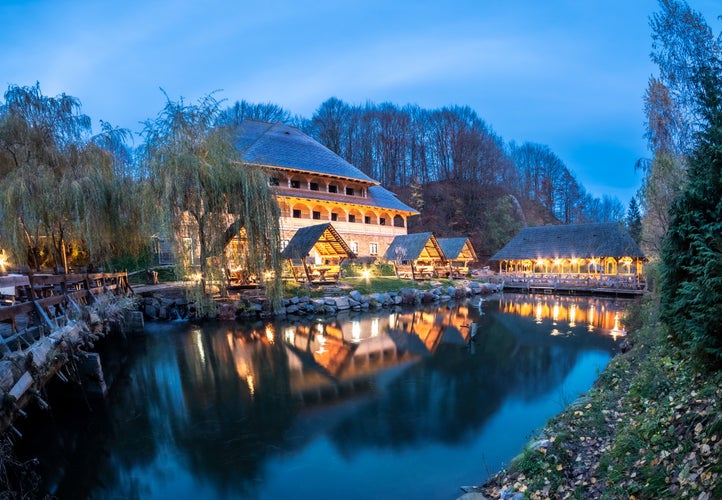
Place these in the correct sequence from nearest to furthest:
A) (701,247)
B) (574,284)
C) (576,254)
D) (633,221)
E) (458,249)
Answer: (701,247) → (574,284) → (576,254) → (458,249) → (633,221)

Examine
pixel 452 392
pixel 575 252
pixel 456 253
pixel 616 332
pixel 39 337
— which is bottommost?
pixel 616 332

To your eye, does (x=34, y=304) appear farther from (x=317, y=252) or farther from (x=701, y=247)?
(x=317, y=252)

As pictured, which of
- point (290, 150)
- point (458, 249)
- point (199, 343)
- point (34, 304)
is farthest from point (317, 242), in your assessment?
point (34, 304)

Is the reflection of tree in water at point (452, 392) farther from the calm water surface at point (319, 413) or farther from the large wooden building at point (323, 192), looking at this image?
the large wooden building at point (323, 192)

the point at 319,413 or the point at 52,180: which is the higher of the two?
the point at 52,180

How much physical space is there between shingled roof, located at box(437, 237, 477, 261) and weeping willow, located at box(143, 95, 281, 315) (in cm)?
2139

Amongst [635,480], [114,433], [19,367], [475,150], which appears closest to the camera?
[635,480]

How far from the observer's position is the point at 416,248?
3038 centimetres

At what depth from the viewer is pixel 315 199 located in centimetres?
3197

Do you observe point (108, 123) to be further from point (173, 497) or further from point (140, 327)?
point (173, 497)

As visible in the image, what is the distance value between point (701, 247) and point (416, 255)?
84.5ft

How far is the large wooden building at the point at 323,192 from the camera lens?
31.8m

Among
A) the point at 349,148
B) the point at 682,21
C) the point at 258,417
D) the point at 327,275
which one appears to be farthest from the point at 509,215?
the point at 258,417

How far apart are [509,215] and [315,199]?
24.5m
